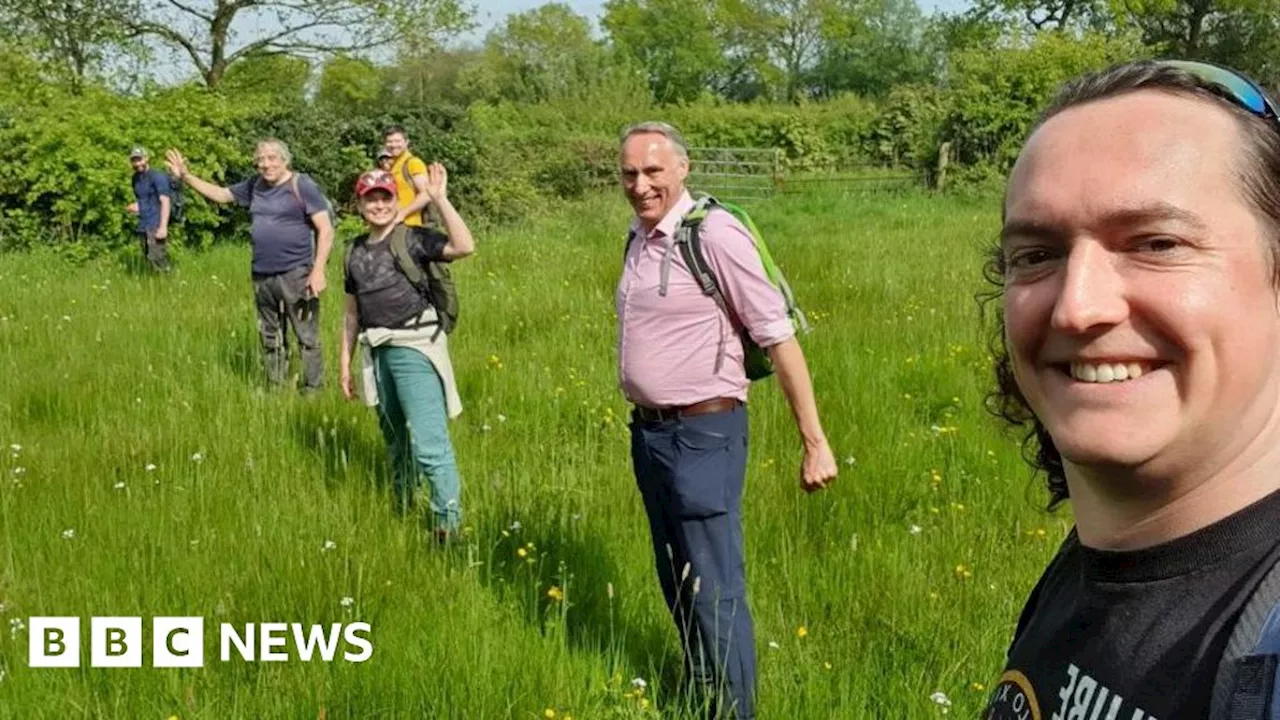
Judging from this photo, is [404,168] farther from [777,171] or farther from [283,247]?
[777,171]

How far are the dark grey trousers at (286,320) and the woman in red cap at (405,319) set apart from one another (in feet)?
8.20

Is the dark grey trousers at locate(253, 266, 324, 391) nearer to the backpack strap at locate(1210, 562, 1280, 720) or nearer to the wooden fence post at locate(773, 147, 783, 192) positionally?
the backpack strap at locate(1210, 562, 1280, 720)

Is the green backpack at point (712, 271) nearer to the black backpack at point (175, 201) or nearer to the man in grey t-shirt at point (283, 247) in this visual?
the man in grey t-shirt at point (283, 247)

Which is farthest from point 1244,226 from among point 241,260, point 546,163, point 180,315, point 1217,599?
point 546,163

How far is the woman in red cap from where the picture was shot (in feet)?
16.6

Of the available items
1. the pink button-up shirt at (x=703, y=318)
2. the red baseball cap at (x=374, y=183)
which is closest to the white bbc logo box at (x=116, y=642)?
the pink button-up shirt at (x=703, y=318)

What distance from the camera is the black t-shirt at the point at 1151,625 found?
40.7 inches

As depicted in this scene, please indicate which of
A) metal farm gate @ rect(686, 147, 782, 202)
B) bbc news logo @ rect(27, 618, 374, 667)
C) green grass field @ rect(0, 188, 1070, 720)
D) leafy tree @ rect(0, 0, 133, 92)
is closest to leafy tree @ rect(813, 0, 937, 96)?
metal farm gate @ rect(686, 147, 782, 202)

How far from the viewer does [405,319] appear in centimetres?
516

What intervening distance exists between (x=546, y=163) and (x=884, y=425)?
19597mm

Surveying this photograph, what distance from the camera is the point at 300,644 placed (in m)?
3.66

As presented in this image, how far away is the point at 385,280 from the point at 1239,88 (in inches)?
175

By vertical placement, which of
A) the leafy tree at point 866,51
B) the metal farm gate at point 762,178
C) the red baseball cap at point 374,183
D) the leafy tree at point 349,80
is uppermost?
the leafy tree at point 866,51

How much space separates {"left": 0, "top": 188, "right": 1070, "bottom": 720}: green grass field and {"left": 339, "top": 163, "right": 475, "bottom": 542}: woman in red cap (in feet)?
1.02
